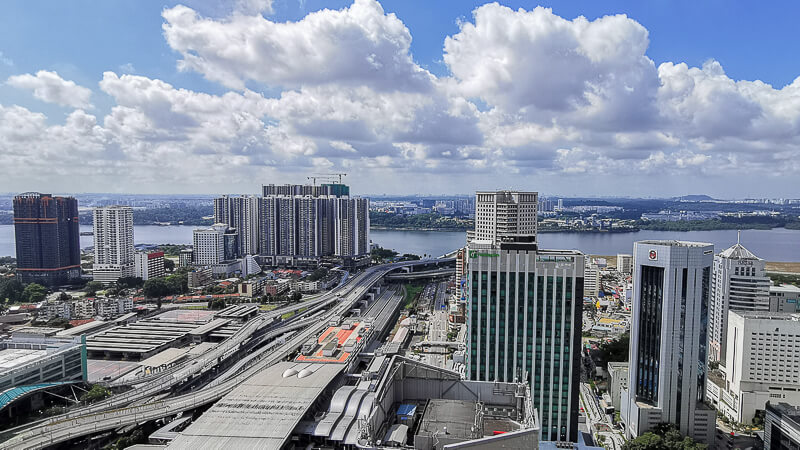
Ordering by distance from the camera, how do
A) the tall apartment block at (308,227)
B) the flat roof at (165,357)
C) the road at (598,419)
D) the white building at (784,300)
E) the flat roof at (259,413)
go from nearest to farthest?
the flat roof at (259,413) < the road at (598,419) < the flat roof at (165,357) < the white building at (784,300) < the tall apartment block at (308,227)

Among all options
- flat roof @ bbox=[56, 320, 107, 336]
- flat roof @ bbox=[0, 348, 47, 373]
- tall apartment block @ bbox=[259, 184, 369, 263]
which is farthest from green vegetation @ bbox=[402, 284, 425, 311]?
flat roof @ bbox=[0, 348, 47, 373]

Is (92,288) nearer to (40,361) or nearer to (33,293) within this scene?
(33,293)

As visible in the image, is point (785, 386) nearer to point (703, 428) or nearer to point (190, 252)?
point (703, 428)

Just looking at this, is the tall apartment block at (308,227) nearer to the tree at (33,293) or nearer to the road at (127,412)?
the tree at (33,293)

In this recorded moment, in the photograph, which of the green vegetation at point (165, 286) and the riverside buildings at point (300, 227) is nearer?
the green vegetation at point (165, 286)

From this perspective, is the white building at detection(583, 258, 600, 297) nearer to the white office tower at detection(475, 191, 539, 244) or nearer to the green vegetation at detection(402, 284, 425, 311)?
the green vegetation at detection(402, 284, 425, 311)

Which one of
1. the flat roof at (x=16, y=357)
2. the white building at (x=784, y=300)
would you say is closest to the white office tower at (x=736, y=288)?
the white building at (x=784, y=300)
